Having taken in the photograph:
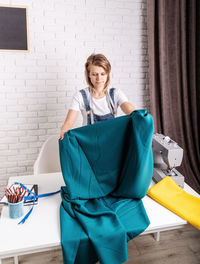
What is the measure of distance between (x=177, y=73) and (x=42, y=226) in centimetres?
254

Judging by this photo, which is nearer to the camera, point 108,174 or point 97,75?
point 108,174

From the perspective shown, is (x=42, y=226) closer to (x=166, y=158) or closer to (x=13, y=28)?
(x=166, y=158)

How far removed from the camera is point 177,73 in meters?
3.09

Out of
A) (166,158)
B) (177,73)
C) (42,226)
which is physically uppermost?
(177,73)

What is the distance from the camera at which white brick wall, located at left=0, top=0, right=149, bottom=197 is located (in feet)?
9.29

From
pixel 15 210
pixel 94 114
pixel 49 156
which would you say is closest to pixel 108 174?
pixel 15 210

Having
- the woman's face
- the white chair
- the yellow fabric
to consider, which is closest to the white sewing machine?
the yellow fabric

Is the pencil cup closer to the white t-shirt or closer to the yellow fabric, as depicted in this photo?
the yellow fabric

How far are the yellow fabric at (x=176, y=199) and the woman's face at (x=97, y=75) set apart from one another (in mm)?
981

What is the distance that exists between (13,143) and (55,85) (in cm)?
88

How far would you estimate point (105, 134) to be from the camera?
1473 millimetres

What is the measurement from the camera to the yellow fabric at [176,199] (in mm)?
1351

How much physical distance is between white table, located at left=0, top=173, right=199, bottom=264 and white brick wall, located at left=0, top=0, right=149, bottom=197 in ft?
5.04

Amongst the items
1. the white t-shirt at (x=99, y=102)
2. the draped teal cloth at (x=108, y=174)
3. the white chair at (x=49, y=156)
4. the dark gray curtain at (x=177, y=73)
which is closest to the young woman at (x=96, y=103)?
the white t-shirt at (x=99, y=102)
